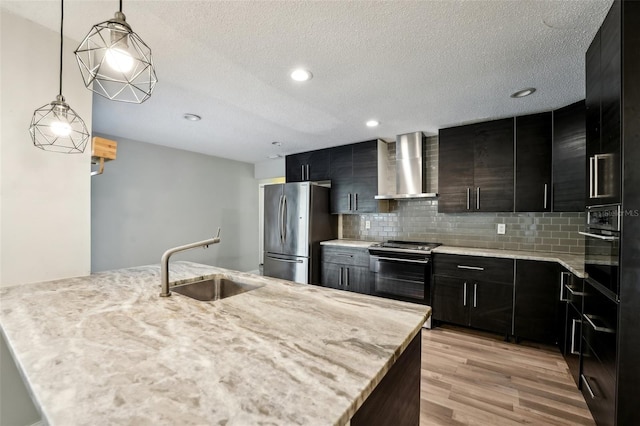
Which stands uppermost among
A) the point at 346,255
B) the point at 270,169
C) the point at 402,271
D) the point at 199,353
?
the point at 270,169

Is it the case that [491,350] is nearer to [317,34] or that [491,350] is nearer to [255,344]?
[255,344]

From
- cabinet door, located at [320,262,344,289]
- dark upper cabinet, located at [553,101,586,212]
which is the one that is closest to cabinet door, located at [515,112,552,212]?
dark upper cabinet, located at [553,101,586,212]

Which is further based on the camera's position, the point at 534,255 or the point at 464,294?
the point at 464,294

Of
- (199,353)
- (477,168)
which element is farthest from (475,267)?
(199,353)

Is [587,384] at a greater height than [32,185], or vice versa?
[32,185]

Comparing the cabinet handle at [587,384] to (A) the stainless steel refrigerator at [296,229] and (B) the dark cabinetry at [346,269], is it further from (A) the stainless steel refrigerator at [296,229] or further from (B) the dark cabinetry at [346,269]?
(A) the stainless steel refrigerator at [296,229]

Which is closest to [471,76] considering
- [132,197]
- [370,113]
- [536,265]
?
[370,113]

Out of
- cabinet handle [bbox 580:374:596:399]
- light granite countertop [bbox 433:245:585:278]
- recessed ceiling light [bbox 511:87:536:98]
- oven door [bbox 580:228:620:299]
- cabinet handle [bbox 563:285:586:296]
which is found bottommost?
cabinet handle [bbox 580:374:596:399]

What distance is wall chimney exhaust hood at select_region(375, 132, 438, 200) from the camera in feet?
11.6

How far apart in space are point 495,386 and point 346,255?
2067 millimetres

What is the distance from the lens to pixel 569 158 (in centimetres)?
255

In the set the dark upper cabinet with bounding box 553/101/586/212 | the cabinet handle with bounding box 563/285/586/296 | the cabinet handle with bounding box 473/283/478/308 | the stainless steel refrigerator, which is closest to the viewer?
the cabinet handle with bounding box 563/285/586/296

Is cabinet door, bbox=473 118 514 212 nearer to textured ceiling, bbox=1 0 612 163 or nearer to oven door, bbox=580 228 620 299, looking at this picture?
textured ceiling, bbox=1 0 612 163

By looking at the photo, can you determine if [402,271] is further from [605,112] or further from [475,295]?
[605,112]
